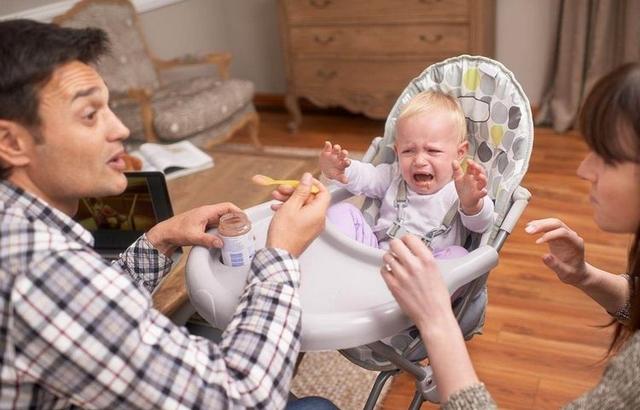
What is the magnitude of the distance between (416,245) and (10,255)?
1.93ft

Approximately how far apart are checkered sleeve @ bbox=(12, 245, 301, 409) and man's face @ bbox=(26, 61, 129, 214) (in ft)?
0.54

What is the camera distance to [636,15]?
121 inches

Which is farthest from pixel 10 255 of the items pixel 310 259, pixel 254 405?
pixel 310 259

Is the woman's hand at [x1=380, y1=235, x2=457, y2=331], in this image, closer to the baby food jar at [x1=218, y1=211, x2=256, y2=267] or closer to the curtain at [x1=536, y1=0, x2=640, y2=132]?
the baby food jar at [x1=218, y1=211, x2=256, y2=267]

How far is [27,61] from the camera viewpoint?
2.91 feet

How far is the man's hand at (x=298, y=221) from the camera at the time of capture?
1064 millimetres

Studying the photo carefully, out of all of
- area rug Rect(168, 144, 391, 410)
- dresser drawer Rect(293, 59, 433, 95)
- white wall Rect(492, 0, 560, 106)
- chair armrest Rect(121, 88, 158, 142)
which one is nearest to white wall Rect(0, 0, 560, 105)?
white wall Rect(492, 0, 560, 106)

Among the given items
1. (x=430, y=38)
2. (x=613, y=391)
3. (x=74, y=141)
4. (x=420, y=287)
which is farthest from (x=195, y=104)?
(x=613, y=391)

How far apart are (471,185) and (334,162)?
0.37 m

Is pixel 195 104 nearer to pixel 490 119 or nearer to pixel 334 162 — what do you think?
pixel 334 162

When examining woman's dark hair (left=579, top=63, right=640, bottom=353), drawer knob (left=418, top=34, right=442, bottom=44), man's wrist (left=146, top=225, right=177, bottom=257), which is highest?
woman's dark hair (left=579, top=63, right=640, bottom=353)

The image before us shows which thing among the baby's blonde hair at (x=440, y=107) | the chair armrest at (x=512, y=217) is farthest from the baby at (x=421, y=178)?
the chair armrest at (x=512, y=217)

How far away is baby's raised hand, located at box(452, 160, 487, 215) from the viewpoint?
123 cm

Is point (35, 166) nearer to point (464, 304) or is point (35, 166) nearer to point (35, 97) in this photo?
point (35, 97)
